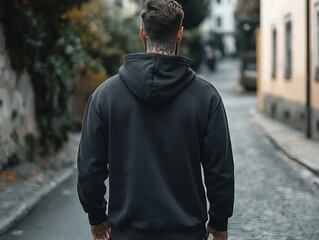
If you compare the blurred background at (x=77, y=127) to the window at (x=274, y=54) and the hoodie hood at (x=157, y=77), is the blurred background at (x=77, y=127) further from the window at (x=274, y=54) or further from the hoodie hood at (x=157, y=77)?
the hoodie hood at (x=157, y=77)

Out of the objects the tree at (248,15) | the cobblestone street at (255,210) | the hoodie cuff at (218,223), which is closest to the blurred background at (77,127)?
the cobblestone street at (255,210)

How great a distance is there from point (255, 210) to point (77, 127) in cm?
1001

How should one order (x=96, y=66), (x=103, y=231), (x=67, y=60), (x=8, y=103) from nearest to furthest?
(x=103, y=231) → (x=8, y=103) → (x=67, y=60) → (x=96, y=66)

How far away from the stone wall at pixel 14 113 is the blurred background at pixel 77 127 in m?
0.02

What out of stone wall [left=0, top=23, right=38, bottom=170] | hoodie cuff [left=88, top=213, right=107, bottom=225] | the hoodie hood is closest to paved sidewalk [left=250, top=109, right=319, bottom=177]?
stone wall [left=0, top=23, right=38, bottom=170]

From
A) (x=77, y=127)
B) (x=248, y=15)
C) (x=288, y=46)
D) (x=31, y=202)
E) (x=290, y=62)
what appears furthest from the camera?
(x=248, y=15)

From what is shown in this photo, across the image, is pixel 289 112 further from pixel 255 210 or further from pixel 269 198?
pixel 255 210

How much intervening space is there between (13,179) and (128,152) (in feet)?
22.0

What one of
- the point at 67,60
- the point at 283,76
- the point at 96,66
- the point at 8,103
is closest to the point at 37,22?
the point at 8,103

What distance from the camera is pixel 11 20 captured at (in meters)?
9.80

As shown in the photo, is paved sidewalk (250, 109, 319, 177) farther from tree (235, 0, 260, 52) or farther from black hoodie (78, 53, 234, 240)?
tree (235, 0, 260, 52)

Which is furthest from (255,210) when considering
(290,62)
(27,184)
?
(290,62)

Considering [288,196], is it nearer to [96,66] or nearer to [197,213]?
[197,213]

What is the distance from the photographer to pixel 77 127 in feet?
54.7
